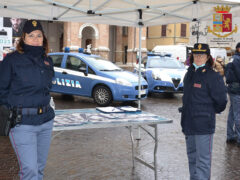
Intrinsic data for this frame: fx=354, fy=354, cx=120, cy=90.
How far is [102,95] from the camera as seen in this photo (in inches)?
450

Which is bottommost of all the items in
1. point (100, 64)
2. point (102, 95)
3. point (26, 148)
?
point (102, 95)

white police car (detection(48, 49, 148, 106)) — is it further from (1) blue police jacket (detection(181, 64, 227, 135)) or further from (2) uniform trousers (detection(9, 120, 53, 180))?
(2) uniform trousers (detection(9, 120, 53, 180))

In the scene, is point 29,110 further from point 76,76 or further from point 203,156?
point 76,76

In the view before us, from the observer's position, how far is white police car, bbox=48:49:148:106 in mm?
11234

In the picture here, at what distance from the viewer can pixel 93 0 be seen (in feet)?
20.7

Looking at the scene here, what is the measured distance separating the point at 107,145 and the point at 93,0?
8.75 ft

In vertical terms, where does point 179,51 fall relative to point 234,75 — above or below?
above

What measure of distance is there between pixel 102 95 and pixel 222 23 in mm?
6449

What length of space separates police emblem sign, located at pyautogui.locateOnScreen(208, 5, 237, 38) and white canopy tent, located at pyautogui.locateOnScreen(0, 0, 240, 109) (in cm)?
25

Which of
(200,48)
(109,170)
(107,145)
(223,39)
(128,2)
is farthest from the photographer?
(107,145)

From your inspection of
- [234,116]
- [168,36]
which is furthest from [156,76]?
[168,36]

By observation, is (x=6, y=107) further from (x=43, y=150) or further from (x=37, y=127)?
(x=43, y=150)

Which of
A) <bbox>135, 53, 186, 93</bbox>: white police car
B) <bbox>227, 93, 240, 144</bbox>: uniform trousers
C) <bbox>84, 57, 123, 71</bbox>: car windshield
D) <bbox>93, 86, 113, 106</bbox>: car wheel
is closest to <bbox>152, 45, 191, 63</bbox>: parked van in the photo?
<bbox>135, 53, 186, 93</bbox>: white police car

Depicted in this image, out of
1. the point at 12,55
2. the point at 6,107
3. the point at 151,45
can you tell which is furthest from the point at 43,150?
the point at 151,45
